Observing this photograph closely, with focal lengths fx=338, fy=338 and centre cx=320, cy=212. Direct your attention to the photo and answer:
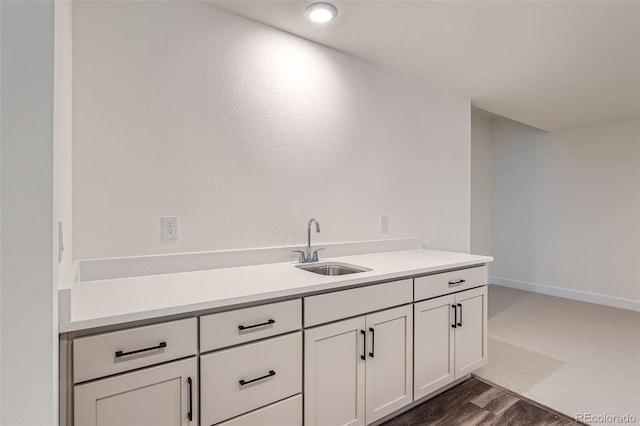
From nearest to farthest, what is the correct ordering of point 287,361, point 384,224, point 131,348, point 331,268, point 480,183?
point 131,348
point 287,361
point 331,268
point 384,224
point 480,183

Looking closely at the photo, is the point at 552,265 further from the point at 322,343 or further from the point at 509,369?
the point at 322,343

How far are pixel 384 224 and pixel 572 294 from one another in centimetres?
351

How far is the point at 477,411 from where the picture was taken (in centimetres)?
197

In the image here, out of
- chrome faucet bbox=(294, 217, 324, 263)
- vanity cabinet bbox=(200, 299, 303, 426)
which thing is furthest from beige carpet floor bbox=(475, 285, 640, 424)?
vanity cabinet bbox=(200, 299, 303, 426)

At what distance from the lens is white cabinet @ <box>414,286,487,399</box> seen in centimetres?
196

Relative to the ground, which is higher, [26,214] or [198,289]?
[26,214]

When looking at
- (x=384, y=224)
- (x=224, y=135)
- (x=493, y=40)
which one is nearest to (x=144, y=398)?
(x=224, y=135)

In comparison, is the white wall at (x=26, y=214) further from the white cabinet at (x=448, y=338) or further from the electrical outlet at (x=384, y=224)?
the electrical outlet at (x=384, y=224)

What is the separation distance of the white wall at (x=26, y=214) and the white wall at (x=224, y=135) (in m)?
0.83

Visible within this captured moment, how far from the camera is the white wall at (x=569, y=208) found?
4035mm

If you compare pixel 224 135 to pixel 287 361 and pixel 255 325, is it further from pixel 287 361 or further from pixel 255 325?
pixel 287 361

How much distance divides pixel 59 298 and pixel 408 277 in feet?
5.12

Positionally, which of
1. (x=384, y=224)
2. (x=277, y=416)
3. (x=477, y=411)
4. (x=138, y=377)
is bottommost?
(x=477, y=411)

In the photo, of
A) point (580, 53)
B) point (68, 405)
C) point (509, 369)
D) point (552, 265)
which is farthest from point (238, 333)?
point (552, 265)
